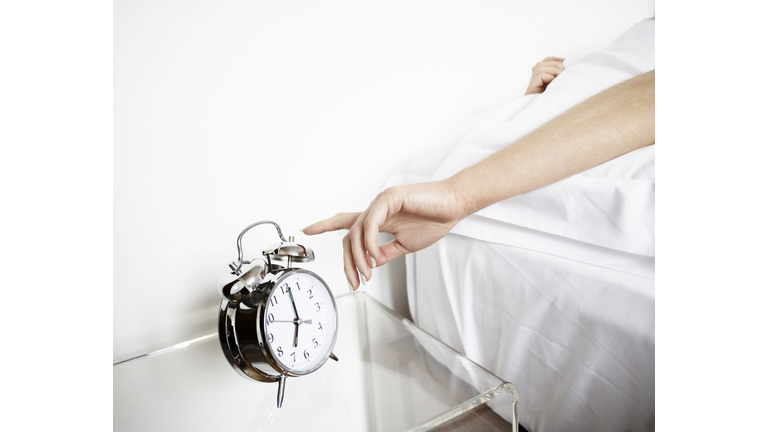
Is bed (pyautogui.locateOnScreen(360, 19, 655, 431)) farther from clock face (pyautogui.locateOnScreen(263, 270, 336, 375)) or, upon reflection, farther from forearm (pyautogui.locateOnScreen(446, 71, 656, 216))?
clock face (pyautogui.locateOnScreen(263, 270, 336, 375))

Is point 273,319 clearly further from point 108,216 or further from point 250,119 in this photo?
point 250,119

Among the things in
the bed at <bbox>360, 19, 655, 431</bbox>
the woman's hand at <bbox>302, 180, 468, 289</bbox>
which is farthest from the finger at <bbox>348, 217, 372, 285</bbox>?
the bed at <bbox>360, 19, 655, 431</bbox>

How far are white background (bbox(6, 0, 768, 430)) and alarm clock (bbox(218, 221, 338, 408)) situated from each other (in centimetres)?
21

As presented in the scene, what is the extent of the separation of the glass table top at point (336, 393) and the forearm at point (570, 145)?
29 centimetres

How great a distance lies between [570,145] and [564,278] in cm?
21

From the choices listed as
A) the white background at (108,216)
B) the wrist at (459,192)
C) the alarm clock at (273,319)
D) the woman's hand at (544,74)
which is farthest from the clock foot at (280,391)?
the woman's hand at (544,74)

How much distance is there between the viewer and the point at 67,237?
0.30 m

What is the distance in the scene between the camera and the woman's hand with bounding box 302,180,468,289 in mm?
557

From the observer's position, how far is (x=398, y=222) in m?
0.66

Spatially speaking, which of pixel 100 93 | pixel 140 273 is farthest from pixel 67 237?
pixel 140 273

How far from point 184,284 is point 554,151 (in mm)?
723

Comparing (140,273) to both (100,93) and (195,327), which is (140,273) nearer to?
(195,327)

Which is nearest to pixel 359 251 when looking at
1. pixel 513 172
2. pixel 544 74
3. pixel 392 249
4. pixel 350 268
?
pixel 350 268

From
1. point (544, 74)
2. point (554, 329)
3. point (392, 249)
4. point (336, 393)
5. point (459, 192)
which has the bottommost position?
point (336, 393)
